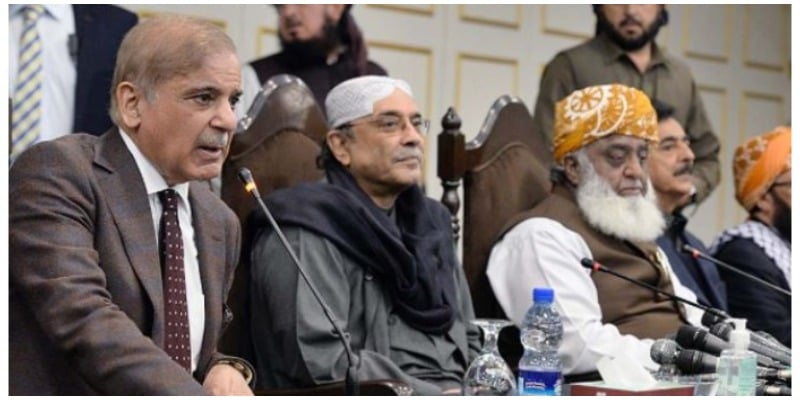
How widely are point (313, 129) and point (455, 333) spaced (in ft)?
1.98

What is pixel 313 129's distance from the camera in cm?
356

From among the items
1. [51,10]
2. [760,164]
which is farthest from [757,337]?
[51,10]

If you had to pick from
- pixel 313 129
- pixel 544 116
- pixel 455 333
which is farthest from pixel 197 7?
pixel 455 333

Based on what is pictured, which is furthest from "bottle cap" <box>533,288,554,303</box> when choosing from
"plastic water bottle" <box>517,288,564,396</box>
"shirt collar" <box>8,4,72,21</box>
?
"shirt collar" <box>8,4,72,21</box>

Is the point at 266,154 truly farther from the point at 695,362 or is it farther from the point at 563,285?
the point at 695,362

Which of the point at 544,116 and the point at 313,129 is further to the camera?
the point at 544,116

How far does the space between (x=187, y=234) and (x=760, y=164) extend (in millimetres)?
2557

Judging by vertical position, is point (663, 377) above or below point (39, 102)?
below

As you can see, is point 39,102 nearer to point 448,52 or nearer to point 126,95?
point 126,95

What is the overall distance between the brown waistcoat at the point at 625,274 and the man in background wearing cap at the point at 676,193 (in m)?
0.30

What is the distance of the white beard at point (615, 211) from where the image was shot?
3.82 metres

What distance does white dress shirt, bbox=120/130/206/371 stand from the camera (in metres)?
2.37

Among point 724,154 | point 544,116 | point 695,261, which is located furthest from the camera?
point 724,154

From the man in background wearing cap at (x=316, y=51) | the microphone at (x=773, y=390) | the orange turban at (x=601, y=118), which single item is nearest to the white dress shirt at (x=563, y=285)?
the orange turban at (x=601, y=118)
